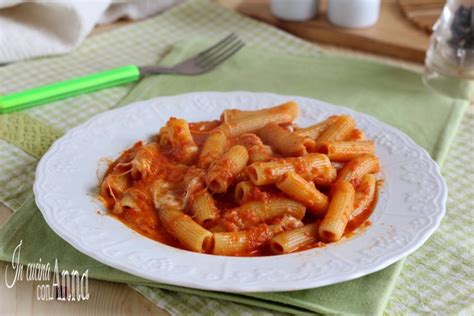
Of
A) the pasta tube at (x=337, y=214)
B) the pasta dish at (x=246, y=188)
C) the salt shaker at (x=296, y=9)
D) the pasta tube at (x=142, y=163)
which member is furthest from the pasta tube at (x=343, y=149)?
the salt shaker at (x=296, y=9)

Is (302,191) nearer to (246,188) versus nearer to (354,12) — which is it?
(246,188)

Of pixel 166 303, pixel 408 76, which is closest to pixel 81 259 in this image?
pixel 166 303

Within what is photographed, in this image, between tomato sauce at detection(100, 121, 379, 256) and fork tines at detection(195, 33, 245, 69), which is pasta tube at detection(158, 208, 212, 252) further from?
fork tines at detection(195, 33, 245, 69)

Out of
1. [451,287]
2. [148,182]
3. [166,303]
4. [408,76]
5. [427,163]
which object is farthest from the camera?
[408,76]

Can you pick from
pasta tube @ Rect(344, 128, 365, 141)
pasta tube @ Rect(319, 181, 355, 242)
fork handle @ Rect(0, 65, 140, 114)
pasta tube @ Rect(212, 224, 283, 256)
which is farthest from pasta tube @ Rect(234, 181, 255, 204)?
fork handle @ Rect(0, 65, 140, 114)

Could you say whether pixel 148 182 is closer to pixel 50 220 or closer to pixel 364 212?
pixel 50 220

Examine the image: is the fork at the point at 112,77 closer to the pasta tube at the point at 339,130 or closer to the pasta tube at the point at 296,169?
the pasta tube at the point at 339,130

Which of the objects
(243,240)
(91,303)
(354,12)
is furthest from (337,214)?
(354,12)
